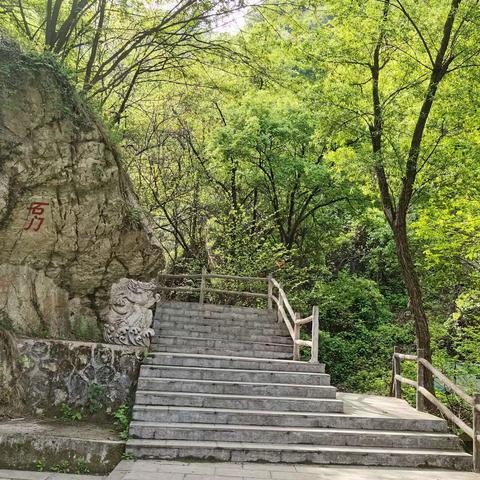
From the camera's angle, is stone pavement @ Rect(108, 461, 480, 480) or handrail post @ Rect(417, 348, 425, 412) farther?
handrail post @ Rect(417, 348, 425, 412)

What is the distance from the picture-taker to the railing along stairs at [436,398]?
5914 millimetres

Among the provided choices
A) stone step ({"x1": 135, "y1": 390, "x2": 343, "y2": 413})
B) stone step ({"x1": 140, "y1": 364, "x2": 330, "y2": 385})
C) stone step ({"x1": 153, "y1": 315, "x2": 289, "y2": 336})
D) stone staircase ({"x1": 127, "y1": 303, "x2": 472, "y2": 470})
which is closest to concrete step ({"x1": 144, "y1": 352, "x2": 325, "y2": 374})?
stone staircase ({"x1": 127, "y1": 303, "x2": 472, "y2": 470})

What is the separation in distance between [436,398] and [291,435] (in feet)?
8.82

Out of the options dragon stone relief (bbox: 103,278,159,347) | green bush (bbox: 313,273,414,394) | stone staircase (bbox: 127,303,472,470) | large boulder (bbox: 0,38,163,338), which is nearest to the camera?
stone staircase (bbox: 127,303,472,470)

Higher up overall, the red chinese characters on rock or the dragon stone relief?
the red chinese characters on rock

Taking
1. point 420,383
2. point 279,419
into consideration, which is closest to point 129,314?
point 279,419

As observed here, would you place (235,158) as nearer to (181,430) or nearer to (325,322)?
(325,322)

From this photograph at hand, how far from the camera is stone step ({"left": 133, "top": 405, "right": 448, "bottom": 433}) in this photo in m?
6.21

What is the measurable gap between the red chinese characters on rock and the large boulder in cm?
1

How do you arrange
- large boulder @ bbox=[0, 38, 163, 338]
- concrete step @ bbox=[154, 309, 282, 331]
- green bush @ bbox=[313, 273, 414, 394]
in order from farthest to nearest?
green bush @ bbox=[313, 273, 414, 394] < concrete step @ bbox=[154, 309, 282, 331] < large boulder @ bbox=[0, 38, 163, 338]

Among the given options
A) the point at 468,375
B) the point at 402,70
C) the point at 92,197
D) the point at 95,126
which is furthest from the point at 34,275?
the point at 468,375

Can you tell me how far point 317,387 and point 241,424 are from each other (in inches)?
67.6

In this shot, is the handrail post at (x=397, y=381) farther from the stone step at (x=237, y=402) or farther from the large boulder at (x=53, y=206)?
the large boulder at (x=53, y=206)

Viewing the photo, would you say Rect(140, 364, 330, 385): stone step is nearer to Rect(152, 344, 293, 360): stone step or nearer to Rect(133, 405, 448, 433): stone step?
Rect(133, 405, 448, 433): stone step
